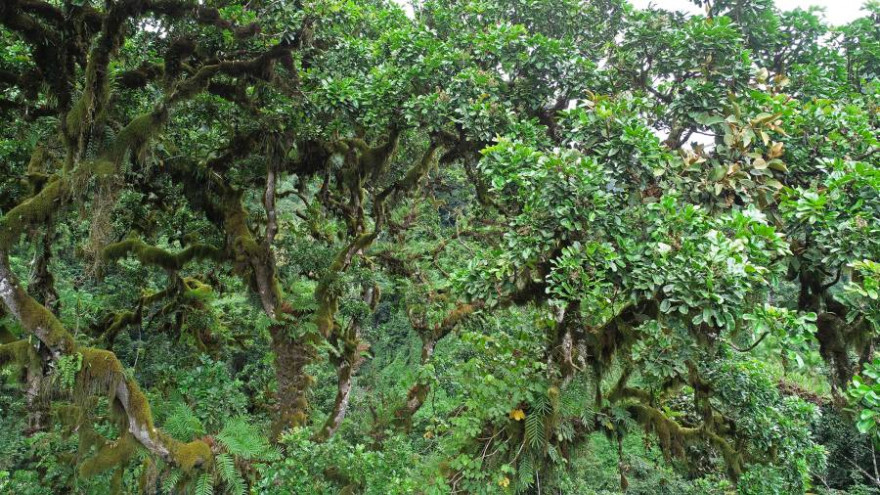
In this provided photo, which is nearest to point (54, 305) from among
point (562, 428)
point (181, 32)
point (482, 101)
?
point (181, 32)

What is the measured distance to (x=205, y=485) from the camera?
4754mm

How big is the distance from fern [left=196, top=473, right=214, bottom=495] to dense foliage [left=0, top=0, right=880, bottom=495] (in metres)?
0.03

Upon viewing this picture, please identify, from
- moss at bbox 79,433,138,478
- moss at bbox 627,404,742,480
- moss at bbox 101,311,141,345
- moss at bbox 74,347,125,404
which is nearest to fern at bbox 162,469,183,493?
moss at bbox 79,433,138,478

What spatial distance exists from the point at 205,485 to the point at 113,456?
0.94 meters

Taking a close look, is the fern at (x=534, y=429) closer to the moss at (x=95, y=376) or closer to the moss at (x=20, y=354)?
the moss at (x=95, y=376)

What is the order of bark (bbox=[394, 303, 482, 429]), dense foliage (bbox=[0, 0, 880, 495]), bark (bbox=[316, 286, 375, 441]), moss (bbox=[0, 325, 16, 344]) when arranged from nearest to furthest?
1. dense foliage (bbox=[0, 0, 880, 495])
2. moss (bbox=[0, 325, 16, 344])
3. bark (bbox=[316, 286, 375, 441])
4. bark (bbox=[394, 303, 482, 429])

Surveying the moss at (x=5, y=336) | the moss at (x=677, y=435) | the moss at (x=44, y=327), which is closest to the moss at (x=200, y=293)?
the moss at (x=5, y=336)

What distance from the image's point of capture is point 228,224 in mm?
Result: 6980

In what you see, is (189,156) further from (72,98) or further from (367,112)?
(367,112)

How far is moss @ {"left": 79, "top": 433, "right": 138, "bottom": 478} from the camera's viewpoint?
15.7ft

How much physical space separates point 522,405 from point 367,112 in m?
3.34

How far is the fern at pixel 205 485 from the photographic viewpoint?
4.71 meters

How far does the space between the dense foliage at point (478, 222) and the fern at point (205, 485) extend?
0.03 m

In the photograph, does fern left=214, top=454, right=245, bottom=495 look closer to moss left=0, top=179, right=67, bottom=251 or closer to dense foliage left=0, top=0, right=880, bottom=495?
dense foliage left=0, top=0, right=880, bottom=495
